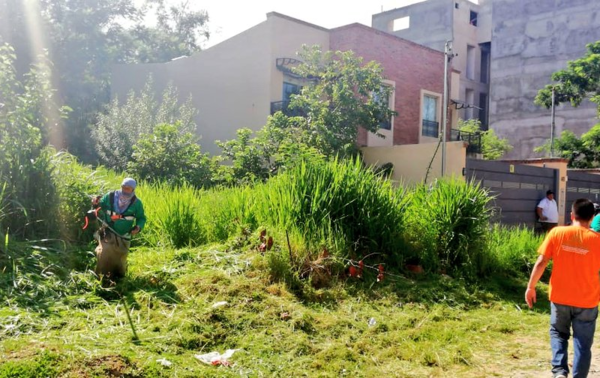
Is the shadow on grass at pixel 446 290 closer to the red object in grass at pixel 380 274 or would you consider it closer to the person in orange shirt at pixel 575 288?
the red object in grass at pixel 380 274

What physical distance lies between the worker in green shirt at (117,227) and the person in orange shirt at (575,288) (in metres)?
4.25

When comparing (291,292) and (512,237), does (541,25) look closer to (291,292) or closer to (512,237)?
(512,237)

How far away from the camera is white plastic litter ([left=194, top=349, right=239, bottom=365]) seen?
4.62m

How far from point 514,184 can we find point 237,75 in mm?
10793

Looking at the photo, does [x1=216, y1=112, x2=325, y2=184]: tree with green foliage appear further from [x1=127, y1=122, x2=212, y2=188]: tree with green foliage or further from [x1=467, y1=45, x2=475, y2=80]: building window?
[x1=467, y1=45, x2=475, y2=80]: building window

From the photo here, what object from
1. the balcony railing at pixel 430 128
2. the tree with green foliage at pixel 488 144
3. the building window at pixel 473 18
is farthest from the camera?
the building window at pixel 473 18

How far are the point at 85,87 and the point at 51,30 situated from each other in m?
2.73

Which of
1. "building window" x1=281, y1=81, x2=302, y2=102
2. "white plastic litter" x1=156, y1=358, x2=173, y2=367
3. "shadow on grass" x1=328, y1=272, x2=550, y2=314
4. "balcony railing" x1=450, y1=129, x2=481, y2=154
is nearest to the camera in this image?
"white plastic litter" x1=156, y1=358, x2=173, y2=367

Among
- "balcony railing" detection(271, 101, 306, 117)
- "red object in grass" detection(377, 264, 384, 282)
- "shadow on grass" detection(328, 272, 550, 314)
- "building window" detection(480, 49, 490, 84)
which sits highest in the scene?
"building window" detection(480, 49, 490, 84)

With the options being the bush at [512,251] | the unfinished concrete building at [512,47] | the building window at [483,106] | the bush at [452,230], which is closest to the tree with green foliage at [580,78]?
the unfinished concrete building at [512,47]

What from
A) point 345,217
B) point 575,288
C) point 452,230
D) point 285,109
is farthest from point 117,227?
point 285,109

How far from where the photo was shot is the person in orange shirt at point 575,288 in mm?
4465

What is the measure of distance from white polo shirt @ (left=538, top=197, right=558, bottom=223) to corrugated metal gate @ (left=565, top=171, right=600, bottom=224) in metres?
2.02

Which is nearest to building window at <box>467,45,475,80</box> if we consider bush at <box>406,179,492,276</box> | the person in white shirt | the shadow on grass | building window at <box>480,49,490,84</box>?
building window at <box>480,49,490,84</box>
